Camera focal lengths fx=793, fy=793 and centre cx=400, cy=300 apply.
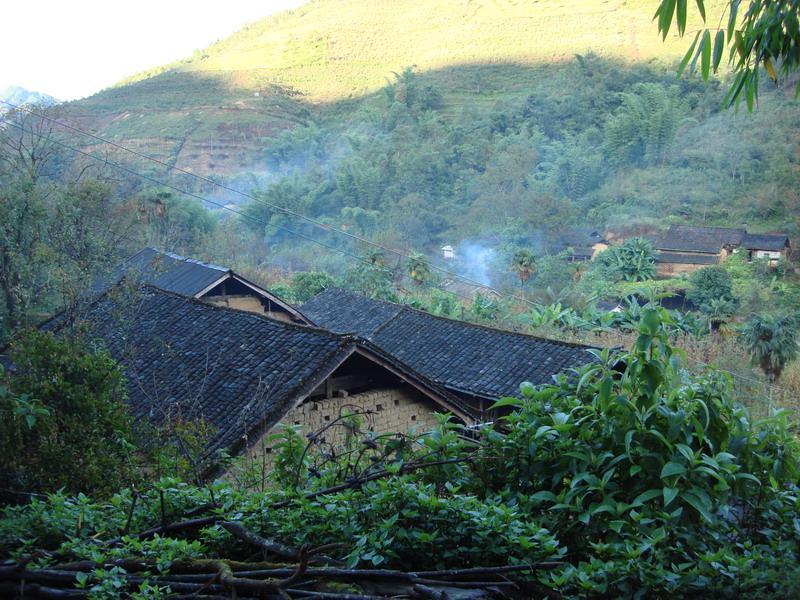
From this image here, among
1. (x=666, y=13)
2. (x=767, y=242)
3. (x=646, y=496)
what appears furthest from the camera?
(x=767, y=242)

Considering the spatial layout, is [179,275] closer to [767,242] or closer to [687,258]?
[687,258]

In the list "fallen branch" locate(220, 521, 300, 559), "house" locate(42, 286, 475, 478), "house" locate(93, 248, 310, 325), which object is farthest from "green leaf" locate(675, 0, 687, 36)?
"house" locate(93, 248, 310, 325)

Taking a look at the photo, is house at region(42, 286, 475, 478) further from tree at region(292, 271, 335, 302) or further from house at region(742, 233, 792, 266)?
house at region(742, 233, 792, 266)

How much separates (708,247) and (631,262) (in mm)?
5744

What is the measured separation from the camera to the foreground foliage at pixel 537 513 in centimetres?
334

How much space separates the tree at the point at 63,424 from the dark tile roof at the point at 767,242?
158 feet

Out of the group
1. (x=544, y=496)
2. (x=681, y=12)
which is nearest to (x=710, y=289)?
(x=544, y=496)

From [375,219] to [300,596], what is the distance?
62540mm

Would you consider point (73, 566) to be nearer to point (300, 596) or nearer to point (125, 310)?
point (300, 596)

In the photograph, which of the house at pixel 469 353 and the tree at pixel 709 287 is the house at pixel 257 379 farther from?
the tree at pixel 709 287

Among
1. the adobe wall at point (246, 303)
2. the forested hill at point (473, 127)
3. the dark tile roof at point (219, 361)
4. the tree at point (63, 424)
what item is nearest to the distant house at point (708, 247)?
the forested hill at point (473, 127)

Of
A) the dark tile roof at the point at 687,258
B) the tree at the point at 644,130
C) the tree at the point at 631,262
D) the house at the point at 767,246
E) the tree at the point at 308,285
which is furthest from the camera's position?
the tree at the point at 644,130

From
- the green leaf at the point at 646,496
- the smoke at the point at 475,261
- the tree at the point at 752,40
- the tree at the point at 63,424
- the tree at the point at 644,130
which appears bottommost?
the smoke at the point at 475,261

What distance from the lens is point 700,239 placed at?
5062 centimetres
